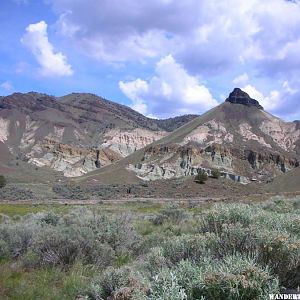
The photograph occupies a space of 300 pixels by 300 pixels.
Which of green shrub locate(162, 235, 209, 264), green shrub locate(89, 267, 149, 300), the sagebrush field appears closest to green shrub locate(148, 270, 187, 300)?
the sagebrush field

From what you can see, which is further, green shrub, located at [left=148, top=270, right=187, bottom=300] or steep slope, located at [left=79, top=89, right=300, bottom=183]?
steep slope, located at [left=79, top=89, right=300, bottom=183]

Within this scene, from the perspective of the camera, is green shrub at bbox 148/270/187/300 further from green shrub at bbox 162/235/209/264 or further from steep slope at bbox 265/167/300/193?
steep slope at bbox 265/167/300/193

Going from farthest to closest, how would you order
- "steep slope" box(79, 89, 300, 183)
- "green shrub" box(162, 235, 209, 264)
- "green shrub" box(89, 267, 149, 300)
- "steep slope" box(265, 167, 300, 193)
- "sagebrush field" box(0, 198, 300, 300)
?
"steep slope" box(79, 89, 300, 183), "steep slope" box(265, 167, 300, 193), "green shrub" box(162, 235, 209, 264), "green shrub" box(89, 267, 149, 300), "sagebrush field" box(0, 198, 300, 300)

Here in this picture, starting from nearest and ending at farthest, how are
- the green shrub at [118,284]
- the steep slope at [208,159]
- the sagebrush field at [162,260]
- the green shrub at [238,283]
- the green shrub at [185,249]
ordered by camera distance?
the green shrub at [238,283], the sagebrush field at [162,260], the green shrub at [118,284], the green shrub at [185,249], the steep slope at [208,159]

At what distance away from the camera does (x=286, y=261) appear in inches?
232

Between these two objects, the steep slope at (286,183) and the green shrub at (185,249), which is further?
the steep slope at (286,183)

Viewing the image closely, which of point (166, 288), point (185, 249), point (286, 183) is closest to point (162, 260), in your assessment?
point (185, 249)

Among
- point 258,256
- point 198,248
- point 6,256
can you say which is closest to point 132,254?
point 6,256

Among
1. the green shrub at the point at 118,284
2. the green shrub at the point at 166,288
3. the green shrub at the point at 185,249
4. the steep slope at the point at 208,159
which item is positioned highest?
→ the steep slope at the point at 208,159

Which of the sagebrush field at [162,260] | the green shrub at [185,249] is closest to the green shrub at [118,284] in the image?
the sagebrush field at [162,260]

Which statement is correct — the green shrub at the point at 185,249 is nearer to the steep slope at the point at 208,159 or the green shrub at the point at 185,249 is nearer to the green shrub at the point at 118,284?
the green shrub at the point at 118,284

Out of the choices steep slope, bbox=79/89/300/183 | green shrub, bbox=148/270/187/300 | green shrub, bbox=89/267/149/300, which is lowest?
green shrub, bbox=89/267/149/300

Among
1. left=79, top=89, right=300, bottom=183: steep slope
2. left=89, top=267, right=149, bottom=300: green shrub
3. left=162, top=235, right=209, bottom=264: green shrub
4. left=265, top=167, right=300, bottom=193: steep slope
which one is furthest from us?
left=79, top=89, right=300, bottom=183: steep slope

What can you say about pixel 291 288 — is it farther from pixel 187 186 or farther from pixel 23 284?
pixel 187 186
